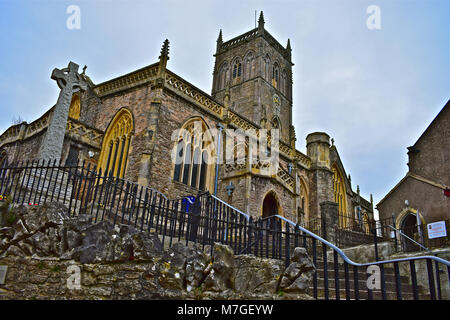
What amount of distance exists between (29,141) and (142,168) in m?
7.26

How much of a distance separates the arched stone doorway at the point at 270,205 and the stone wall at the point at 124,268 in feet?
42.7

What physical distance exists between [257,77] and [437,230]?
23625 mm

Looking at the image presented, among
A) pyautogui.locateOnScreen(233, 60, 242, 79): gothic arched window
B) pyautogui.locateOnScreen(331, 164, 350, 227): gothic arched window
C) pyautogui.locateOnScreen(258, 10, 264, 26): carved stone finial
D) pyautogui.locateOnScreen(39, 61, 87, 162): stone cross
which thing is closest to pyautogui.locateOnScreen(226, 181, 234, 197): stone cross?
pyautogui.locateOnScreen(39, 61, 87, 162): stone cross

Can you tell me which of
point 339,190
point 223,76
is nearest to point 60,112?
point 339,190

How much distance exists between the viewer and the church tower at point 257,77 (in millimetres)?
33000

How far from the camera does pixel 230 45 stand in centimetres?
3778

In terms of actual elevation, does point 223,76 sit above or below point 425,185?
above

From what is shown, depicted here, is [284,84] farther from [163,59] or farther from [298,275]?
[298,275]

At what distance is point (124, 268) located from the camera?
5.57 metres

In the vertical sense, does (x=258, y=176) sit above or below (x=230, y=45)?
below

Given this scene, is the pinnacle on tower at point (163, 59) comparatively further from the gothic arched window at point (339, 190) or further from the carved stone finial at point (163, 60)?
the gothic arched window at point (339, 190)

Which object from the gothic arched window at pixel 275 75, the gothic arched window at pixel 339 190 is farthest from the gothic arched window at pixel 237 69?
the gothic arched window at pixel 339 190
